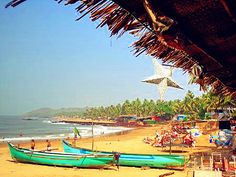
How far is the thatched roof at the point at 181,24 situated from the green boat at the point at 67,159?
16.0 metres

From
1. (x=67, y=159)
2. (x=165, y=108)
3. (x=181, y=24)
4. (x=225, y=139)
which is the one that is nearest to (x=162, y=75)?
(x=181, y=24)

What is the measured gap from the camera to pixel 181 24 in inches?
86.1

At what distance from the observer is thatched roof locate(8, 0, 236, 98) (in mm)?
1926

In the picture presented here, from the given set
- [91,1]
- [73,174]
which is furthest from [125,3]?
[73,174]

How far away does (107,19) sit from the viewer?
248 centimetres

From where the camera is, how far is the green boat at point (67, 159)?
1828 centimetres

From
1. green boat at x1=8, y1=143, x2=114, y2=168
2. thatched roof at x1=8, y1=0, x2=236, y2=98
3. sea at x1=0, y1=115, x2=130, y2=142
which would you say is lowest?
sea at x1=0, y1=115, x2=130, y2=142

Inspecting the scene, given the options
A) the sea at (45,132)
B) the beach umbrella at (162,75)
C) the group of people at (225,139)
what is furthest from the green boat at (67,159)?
the sea at (45,132)

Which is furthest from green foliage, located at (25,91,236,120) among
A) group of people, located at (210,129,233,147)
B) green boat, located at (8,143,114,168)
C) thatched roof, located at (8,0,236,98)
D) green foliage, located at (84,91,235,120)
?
thatched roof, located at (8,0,236,98)

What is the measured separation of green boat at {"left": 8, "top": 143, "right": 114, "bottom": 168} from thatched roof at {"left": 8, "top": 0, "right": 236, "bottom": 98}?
1596 cm

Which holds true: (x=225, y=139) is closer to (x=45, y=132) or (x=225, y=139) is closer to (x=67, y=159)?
(x=67, y=159)

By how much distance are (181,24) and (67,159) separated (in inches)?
717

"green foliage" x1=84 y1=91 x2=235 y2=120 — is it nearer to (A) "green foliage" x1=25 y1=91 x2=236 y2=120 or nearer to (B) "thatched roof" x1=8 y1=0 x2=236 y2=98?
(A) "green foliage" x1=25 y1=91 x2=236 y2=120

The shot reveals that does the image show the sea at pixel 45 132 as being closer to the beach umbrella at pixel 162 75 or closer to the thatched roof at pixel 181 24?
the beach umbrella at pixel 162 75
